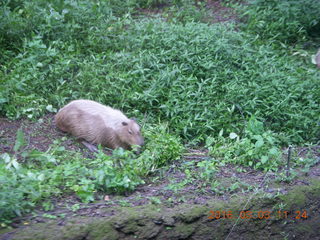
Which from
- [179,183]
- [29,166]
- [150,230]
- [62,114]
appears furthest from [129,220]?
[62,114]

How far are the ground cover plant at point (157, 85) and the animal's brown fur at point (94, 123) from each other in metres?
0.38

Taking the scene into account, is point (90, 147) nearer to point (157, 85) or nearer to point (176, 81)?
point (157, 85)

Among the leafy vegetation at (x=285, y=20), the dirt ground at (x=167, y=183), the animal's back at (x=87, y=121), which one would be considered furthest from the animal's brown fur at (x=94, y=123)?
the leafy vegetation at (x=285, y=20)

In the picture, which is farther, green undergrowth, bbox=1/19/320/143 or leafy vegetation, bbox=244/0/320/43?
leafy vegetation, bbox=244/0/320/43

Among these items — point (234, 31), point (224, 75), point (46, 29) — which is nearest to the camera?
point (224, 75)

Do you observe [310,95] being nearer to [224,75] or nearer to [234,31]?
[224,75]

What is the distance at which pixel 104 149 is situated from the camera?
6316 mm

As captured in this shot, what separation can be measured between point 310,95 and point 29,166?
4.35 m

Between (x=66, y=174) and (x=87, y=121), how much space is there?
1774mm

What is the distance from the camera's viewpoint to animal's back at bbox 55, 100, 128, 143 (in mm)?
6305

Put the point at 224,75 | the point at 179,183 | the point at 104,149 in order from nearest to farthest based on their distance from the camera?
A: the point at 179,183 → the point at 104,149 → the point at 224,75

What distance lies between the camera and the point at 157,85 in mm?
7023

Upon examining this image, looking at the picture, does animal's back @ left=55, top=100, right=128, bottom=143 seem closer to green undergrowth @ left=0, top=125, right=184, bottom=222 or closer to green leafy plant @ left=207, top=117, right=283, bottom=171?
green undergrowth @ left=0, top=125, right=184, bottom=222

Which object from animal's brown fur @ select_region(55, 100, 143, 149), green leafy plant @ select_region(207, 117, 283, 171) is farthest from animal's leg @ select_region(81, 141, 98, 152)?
green leafy plant @ select_region(207, 117, 283, 171)
